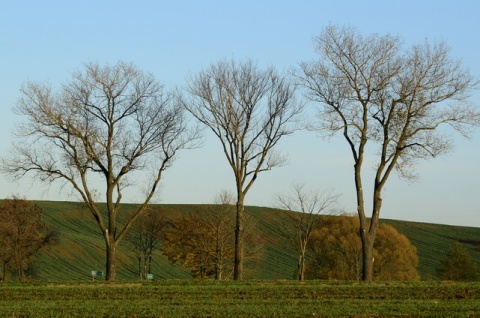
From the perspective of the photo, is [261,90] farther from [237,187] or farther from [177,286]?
[177,286]

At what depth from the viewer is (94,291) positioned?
32906 mm

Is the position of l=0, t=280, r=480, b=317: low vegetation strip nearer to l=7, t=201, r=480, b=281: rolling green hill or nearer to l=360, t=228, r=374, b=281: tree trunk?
l=360, t=228, r=374, b=281: tree trunk

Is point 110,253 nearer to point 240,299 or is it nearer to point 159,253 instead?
point 240,299

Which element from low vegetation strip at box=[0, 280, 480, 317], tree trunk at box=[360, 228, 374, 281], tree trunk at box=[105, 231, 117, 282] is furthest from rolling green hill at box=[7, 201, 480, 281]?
low vegetation strip at box=[0, 280, 480, 317]

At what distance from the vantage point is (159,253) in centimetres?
11931

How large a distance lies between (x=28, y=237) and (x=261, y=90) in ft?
153

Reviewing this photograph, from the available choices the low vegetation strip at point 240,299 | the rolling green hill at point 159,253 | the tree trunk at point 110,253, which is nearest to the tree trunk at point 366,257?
the low vegetation strip at point 240,299

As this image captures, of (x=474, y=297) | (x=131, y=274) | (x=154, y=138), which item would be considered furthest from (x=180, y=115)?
(x=131, y=274)

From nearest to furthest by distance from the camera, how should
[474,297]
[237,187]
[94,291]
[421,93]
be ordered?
1. [474,297]
2. [94,291]
3. [421,93]
4. [237,187]

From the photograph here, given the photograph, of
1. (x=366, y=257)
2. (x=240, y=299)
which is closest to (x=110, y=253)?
(x=366, y=257)

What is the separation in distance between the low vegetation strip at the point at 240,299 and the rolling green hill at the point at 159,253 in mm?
61969

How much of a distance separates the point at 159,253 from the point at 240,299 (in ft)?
297

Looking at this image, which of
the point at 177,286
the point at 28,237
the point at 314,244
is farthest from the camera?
the point at 314,244

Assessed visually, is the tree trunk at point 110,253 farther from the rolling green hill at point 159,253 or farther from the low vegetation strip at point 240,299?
the rolling green hill at point 159,253
